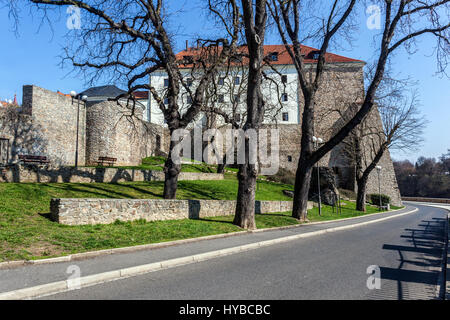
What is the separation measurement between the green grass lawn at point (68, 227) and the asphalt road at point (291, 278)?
2.59 m

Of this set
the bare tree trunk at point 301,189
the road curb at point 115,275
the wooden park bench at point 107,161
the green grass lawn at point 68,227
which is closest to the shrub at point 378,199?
the bare tree trunk at point 301,189

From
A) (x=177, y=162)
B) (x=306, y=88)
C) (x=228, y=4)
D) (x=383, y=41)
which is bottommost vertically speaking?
(x=177, y=162)

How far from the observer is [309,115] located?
17656mm

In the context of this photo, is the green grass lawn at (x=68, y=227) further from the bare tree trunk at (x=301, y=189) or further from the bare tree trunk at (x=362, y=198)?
the bare tree trunk at (x=362, y=198)

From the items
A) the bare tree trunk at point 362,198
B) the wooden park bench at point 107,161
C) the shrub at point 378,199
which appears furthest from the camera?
the shrub at point 378,199

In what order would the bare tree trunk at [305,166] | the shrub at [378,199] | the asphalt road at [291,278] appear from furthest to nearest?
the shrub at [378,199]
the bare tree trunk at [305,166]
the asphalt road at [291,278]

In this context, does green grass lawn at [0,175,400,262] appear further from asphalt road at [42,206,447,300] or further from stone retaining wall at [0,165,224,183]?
asphalt road at [42,206,447,300]

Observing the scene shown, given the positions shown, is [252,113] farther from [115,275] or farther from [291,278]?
[115,275]

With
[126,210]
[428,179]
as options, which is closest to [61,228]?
[126,210]

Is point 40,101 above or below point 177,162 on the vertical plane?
above

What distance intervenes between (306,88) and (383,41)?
404 centimetres

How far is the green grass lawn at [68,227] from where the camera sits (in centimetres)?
786

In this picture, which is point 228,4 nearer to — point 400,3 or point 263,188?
point 400,3
